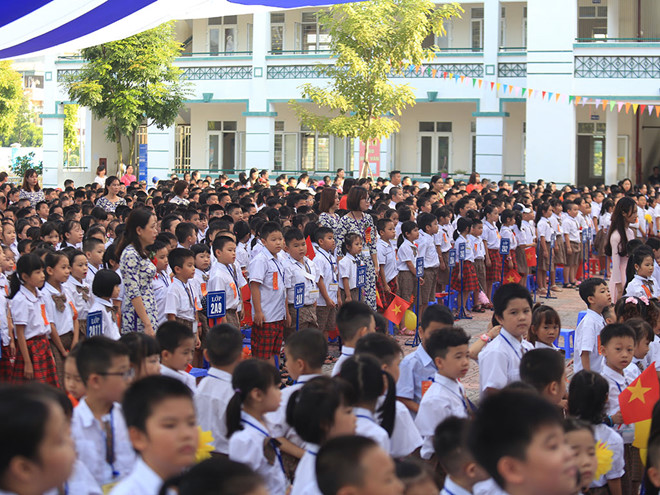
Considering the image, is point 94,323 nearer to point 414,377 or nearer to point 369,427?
point 414,377

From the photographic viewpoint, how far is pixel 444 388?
4.57 meters

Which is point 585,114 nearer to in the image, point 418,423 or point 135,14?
point 135,14

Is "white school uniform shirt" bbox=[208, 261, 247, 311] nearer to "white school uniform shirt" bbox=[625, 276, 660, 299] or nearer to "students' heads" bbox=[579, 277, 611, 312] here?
"students' heads" bbox=[579, 277, 611, 312]

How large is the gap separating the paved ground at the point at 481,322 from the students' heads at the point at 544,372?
293cm

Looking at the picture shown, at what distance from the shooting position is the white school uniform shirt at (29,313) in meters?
6.46

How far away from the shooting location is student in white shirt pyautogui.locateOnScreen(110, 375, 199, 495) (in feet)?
9.91

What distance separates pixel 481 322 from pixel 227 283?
4810 millimetres

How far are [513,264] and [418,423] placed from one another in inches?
349

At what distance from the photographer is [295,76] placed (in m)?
27.9

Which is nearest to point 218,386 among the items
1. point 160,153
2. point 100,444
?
point 100,444

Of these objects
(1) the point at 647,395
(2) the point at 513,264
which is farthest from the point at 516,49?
(1) the point at 647,395

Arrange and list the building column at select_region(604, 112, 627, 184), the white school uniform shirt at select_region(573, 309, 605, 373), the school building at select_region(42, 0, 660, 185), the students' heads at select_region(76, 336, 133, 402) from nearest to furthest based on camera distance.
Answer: the students' heads at select_region(76, 336, 133, 402)
the white school uniform shirt at select_region(573, 309, 605, 373)
the school building at select_region(42, 0, 660, 185)
the building column at select_region(604, 112, 627, 184)

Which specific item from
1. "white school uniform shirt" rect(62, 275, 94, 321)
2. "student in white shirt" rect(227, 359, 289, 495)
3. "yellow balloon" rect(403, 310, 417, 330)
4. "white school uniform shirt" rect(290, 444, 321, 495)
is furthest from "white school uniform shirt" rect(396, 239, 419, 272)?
"white school uniform shirt" rect(290, 444, 321, 495)

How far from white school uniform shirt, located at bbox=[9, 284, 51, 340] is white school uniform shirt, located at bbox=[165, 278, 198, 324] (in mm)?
990
